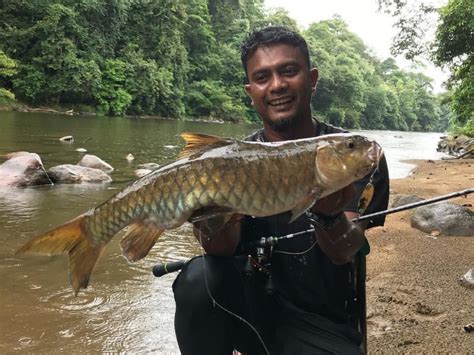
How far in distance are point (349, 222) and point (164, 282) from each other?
9.16 feet

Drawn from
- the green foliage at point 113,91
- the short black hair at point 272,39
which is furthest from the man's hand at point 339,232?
the green foliage at point 113,91


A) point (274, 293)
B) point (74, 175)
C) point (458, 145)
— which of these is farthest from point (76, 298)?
point (458, 145)

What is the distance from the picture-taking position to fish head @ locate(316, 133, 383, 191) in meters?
1.80


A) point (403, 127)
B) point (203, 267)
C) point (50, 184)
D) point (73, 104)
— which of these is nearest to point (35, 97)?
point (73, 104)

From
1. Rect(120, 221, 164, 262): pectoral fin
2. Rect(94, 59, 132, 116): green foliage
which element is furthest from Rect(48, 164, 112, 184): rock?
Rect(94, 59, 132, 116): green foliage

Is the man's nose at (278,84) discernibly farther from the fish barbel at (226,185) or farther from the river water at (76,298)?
the river water at (76,298)

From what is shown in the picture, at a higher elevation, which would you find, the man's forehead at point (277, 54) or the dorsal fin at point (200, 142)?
the man's forehead at point (277, 54)

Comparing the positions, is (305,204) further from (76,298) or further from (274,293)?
(76,298)

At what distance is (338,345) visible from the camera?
216cm

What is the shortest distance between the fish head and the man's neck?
80 centimetres

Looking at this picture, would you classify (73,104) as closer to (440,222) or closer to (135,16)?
(135,16)

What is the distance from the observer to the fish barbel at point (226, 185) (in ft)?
5.95

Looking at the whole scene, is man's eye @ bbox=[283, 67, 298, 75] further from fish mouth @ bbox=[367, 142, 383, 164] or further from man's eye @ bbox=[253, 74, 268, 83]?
fish mouth @ bbox=[367, 142, 383, 164]

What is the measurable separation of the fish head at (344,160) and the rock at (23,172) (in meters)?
7.76
